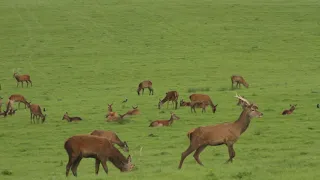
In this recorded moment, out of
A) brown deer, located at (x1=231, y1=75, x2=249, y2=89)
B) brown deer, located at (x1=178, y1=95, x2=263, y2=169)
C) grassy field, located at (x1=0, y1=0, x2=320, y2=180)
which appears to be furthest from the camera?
brown deer, located at (x1=231, y1=75, x2=249, y2=89)

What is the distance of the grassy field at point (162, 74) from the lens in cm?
2095

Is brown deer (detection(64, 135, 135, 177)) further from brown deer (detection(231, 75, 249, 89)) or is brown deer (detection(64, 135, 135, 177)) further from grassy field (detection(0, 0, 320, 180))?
brown deer (detection(231, 75, 249, 89))

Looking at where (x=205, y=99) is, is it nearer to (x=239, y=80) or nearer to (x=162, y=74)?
(x=239, y=80)

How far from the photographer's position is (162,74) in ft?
154

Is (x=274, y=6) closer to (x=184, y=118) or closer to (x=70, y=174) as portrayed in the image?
(x=184, y=118)

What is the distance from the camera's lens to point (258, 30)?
210 feet

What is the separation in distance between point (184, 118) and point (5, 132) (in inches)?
300

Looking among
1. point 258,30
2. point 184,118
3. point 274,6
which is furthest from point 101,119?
point 274,6

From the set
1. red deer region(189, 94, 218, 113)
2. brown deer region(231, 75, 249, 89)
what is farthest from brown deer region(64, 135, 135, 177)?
brown deer region(231, 75, 249, 89)

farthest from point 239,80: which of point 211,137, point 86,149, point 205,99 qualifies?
point 86,149

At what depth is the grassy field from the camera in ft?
68.7

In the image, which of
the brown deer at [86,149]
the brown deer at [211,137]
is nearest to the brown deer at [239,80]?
the brown deer at [211,137]

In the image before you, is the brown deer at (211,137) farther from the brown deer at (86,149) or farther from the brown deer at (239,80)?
the brown deer at (239,80)

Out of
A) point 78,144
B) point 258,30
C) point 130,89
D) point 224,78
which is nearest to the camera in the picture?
point 78,144
